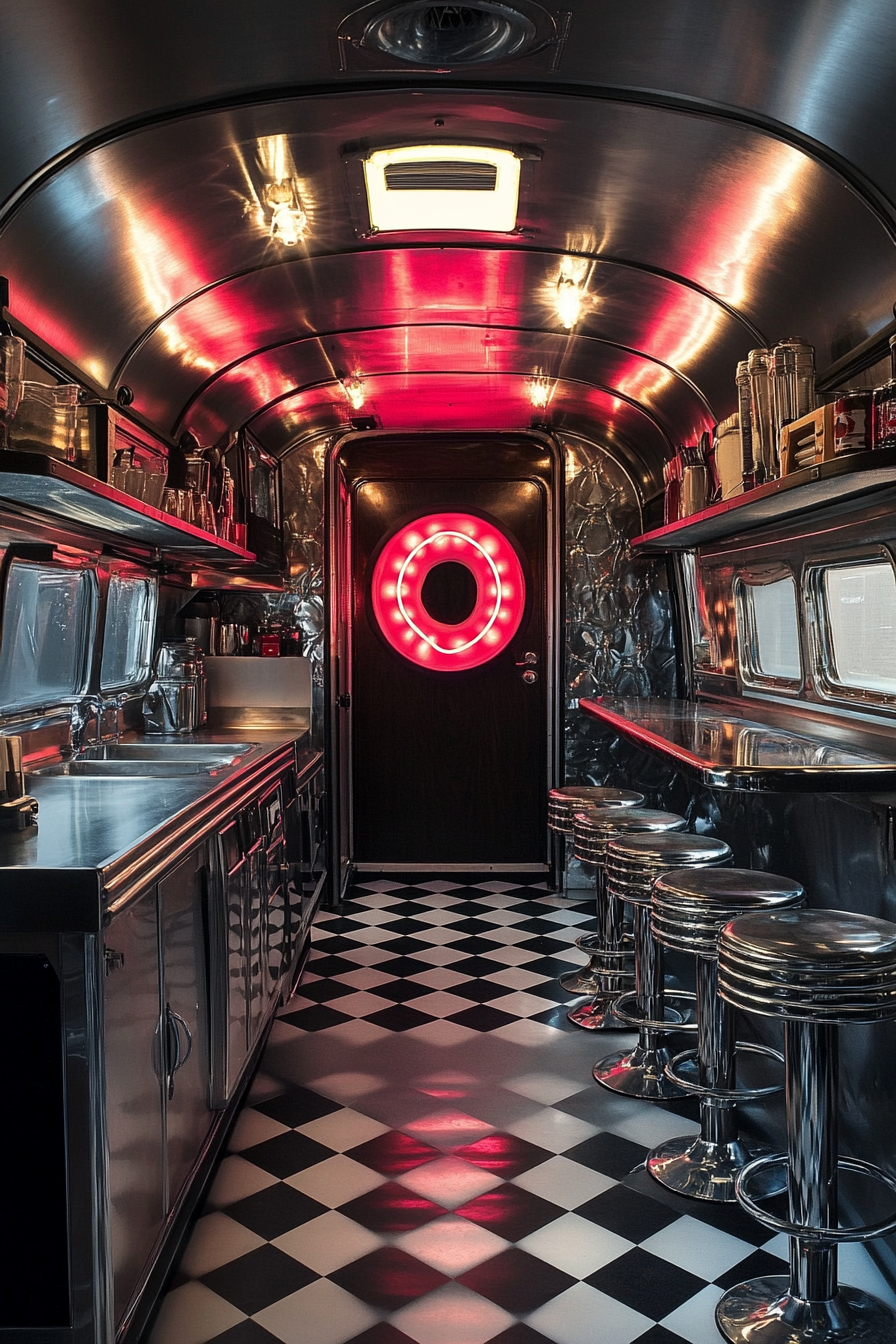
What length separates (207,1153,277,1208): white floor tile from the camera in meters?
2.98

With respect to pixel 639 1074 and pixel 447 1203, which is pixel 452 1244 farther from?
pixel 639 1074

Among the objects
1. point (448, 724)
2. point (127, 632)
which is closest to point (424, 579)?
point (448, 724)

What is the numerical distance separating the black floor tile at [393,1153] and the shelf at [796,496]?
6.98 feet

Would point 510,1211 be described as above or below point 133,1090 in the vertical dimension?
below

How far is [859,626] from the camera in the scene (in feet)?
11.5

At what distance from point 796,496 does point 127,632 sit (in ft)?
9.80

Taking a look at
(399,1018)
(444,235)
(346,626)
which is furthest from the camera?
(346,626)

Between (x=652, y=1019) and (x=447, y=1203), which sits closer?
(x=447, y=1203)

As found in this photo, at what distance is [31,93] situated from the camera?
2352 millimetres

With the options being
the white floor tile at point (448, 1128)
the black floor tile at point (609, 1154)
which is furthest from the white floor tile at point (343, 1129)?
the black floor tile at point (609, 1154)

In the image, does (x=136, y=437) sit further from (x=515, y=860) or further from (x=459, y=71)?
(x=515, y=860)

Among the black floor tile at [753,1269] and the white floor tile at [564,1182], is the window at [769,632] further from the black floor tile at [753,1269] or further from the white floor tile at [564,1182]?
the black floor tile at [753,1269]

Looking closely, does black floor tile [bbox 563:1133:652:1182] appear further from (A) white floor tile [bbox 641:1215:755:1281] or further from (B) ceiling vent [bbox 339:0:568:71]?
(B) ceiling vent [bbox 339:0:568:71]

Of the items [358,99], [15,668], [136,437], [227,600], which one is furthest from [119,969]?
[227,600]
